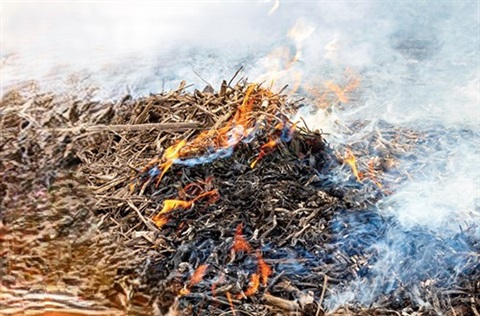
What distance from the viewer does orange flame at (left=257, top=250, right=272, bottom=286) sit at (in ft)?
13.0

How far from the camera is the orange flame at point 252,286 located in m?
3.83

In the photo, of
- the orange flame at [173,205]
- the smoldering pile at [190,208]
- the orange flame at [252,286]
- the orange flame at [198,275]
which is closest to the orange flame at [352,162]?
the smoldering pile at [190,208]

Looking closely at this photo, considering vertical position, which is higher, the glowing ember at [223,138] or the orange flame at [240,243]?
the glowing ember at [223,138]

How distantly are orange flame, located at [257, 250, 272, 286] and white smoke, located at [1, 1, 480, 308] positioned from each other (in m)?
0.85

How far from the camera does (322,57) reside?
874 cm

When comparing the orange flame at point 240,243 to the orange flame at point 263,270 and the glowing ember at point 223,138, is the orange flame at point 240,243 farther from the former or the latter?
the glowing ember at point 223,138

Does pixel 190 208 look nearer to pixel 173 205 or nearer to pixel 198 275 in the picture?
pixel 173 205

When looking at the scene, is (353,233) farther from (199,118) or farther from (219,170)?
(199,118)

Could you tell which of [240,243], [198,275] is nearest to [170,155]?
[240,243]

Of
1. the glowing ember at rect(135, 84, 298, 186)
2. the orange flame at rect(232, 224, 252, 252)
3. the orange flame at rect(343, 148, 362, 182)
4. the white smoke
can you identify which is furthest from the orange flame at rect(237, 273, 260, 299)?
the orange flame at rect(343, 148, 362, 182)

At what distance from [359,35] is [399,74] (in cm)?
149

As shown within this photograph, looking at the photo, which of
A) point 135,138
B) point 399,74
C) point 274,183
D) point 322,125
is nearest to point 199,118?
point 135,138

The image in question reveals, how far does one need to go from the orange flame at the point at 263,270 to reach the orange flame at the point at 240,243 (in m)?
0.11

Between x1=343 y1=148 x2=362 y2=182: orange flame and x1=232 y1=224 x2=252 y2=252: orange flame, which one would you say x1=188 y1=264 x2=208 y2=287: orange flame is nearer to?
x1=232 y1=224 x2=252 y2=252: orange flame
